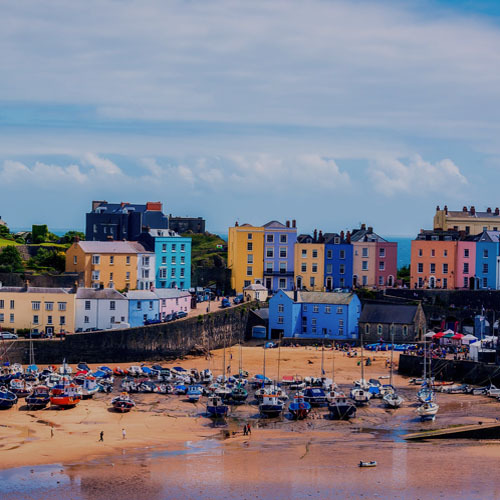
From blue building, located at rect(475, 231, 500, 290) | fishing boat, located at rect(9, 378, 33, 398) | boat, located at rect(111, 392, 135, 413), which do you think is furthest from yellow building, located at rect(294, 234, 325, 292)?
boat, located at rect(111, 392, 135, 413)

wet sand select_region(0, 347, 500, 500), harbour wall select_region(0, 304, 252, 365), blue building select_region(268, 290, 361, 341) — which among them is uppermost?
blue building select_region(268, 290, 361, 341)

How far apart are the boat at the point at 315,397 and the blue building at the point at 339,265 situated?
28.7 metres

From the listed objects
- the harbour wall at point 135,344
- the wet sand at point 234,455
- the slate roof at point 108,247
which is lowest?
the wet sand at point 234,455

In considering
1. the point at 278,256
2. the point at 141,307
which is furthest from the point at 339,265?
the point at 141,307

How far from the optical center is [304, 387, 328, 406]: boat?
56.1m

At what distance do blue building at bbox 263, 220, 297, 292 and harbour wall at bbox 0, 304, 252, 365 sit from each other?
37.6 feet

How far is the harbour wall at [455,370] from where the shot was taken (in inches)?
2426

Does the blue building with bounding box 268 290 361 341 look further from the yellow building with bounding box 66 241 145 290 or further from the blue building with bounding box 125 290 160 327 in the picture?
the yellow building with bounding box 66 241 145 290

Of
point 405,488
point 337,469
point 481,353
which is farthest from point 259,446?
point 481,353

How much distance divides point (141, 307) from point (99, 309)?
3.13 meters

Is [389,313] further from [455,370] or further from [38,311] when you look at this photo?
[38,311]

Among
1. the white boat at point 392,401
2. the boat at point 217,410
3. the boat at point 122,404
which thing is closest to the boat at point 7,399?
the boat at point 122,404

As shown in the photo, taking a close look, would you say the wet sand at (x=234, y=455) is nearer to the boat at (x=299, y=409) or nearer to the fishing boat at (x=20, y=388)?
the boat at (x=299, y=409)

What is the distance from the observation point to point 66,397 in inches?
2137
